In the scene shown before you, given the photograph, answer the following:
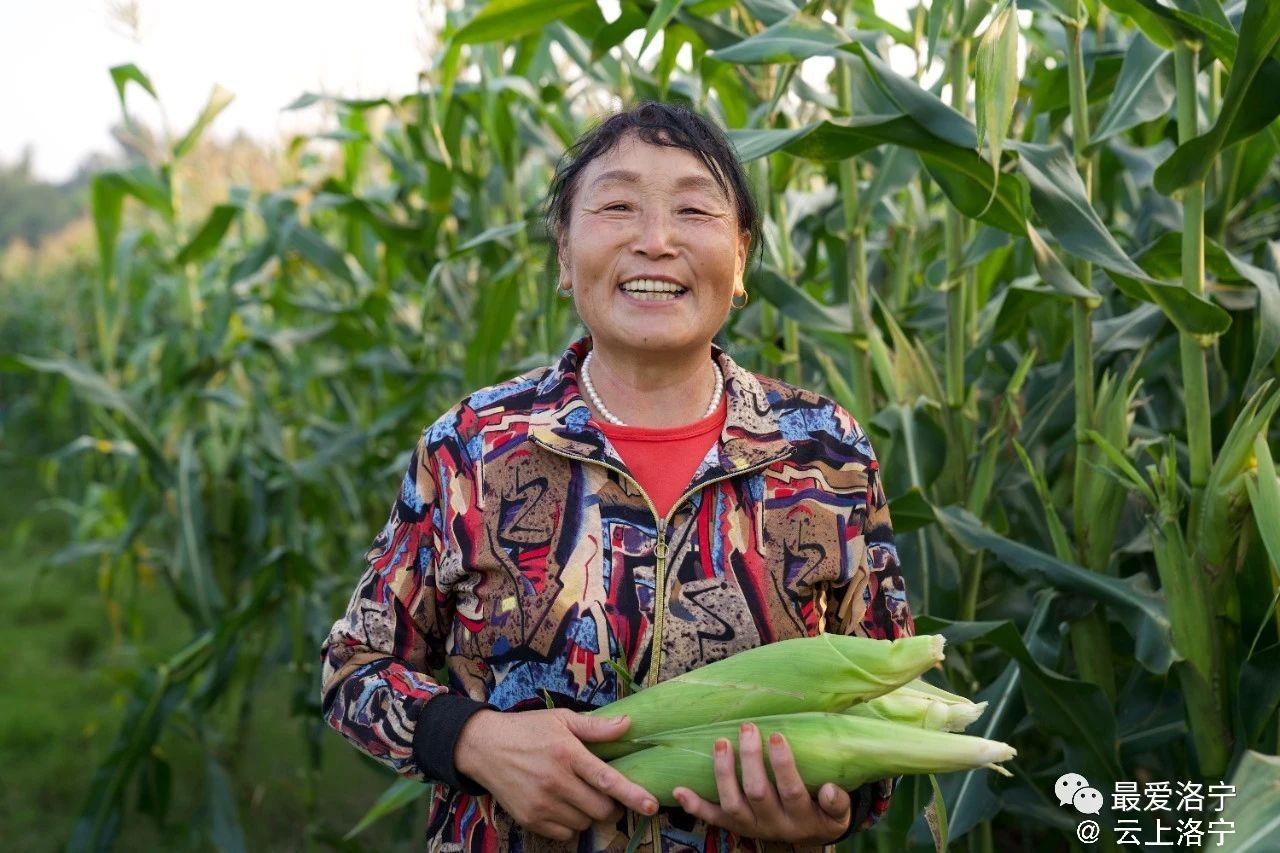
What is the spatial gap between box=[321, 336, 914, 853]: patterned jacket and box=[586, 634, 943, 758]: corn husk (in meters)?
0.09

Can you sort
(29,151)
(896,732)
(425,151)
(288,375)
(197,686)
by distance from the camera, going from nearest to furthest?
1. (896,732)
2. (425,151)
3. (197,686)
4. (288,375)
5. (29,151)

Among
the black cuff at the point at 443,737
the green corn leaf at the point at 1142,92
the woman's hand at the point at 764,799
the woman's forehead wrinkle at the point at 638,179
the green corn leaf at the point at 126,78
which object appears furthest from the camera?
the green corn leaf at the point at 126,78

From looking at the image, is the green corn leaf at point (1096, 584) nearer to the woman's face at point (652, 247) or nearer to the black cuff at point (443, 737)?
the woman's face at point (652, 247)

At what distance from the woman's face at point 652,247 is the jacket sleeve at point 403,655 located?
31 centimetres

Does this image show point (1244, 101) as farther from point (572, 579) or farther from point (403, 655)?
point (403, 655)

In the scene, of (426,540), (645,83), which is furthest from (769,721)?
(645,83)

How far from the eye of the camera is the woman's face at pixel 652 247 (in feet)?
4.76

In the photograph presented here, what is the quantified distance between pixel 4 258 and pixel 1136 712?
57.1 ft

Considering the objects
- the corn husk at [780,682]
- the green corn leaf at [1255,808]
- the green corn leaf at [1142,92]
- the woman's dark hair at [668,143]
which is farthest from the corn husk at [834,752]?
the green corn leaf at [1142,92]

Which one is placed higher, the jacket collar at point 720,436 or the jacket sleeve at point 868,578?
the jacket collar at point 720,436

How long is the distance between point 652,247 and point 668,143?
6.3 inches

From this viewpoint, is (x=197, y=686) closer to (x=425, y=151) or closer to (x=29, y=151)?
(x=425, y=151)

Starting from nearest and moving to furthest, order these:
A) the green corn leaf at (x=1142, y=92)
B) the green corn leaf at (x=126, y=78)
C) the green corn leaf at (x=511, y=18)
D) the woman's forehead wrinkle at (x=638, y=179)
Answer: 1. the woman's forehead wrinkle at (x=638, y=179)
2. the green corn leaf at (x=1142, y=92)
3. the green corn leaf at (x=511, y=18)
4. the green corn leaf at (x=126, y=78)

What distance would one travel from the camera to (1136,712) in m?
2.21
